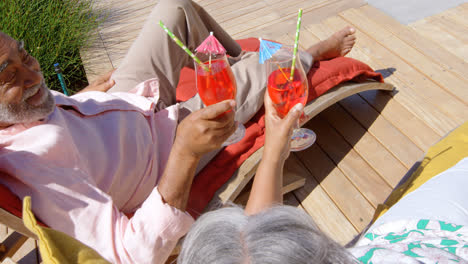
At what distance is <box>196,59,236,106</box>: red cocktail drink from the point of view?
149 cm

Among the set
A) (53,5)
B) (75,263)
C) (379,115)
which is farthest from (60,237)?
(53,5)

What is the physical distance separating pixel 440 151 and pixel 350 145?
69 cm

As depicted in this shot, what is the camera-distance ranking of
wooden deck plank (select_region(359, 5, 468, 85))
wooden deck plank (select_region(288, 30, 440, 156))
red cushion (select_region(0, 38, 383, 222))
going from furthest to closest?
wooden deck plank (select_region(359, 5, 468, 85)), wooden deck plank (select_region(288, 30, 440, 156)), red cushion (select_region(0, 38, 383, 222))

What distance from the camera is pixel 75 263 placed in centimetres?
70

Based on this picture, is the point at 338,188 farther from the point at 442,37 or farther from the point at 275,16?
the point at 275,16

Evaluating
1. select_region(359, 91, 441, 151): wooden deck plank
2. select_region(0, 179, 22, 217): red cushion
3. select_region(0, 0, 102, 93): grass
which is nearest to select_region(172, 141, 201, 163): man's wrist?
select_region(0, 179, 22, 217): red cushion

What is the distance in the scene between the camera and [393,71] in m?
2.74

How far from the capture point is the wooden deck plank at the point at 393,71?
2.35 m

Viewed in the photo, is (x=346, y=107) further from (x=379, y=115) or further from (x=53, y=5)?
(x=53, y=5)

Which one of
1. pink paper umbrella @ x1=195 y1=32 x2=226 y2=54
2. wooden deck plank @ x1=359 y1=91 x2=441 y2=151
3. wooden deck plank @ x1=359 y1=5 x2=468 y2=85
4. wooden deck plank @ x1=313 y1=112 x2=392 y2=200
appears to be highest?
pink paper umbrella @ x1=195 y1=32 x2=226 y2=54

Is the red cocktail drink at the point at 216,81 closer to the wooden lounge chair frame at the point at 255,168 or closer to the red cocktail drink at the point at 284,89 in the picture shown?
the red cocktail drink at the point at 284,89

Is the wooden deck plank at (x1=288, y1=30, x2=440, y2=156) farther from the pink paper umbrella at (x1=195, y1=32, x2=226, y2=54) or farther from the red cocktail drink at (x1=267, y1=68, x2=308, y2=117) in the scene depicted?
the pink paper umbrella at (x1=195, y1=32, x2=226, y2=54)

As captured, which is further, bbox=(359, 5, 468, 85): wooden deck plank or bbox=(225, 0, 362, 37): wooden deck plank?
bbox=(225, 0, 362, 37): wooden deck plank

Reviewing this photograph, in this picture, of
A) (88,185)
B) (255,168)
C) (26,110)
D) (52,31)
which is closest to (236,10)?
(52,31)
